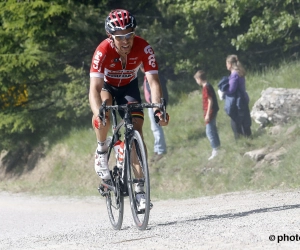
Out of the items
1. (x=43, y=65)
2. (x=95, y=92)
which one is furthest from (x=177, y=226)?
(x=43, y=65)

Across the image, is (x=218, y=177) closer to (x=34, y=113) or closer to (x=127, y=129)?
(x=127, y=129)

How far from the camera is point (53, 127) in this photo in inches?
855

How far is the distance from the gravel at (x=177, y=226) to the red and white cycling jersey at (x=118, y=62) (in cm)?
179

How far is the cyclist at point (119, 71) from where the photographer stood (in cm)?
823

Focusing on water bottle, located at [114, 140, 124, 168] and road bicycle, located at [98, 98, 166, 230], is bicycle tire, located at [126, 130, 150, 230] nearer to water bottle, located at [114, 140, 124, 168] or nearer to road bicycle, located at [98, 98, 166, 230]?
road bicycle, located at [98, 98, 166, 230]

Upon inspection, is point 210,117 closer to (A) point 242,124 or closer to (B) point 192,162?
(A) point 242,124

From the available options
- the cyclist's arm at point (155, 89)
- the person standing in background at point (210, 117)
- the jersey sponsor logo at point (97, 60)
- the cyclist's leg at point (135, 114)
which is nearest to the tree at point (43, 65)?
the person standing in background at point (210, 117)

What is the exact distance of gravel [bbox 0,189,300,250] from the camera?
679 cm

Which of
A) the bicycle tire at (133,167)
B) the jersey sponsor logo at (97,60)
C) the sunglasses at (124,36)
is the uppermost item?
the sunglasses at (124,36)

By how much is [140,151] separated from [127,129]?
1.12 ft

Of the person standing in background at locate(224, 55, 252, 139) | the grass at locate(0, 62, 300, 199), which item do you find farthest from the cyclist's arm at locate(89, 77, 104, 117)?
the person standing in background at locate(224, 55, 252, 139)

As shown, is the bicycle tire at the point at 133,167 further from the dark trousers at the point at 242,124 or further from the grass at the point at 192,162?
the dark trousers at the point at 242,124

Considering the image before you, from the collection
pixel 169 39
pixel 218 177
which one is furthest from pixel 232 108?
pixel 169 39

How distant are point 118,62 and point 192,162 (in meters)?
7.29
